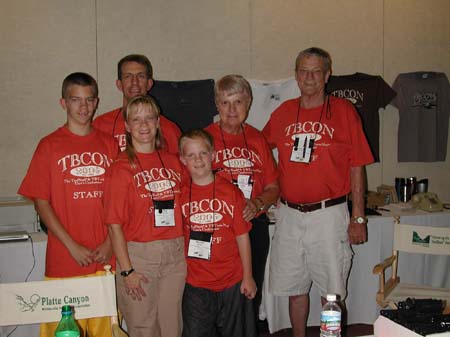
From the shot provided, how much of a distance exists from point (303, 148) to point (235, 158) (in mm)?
410

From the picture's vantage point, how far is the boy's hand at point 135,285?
2.17m

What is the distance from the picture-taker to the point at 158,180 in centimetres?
226

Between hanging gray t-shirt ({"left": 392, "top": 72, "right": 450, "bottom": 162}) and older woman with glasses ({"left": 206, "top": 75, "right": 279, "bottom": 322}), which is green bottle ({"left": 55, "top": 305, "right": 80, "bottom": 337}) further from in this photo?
hanging gray t-shirt ({"left": 392, "top": 72, "right": 450, "bottom": 162})

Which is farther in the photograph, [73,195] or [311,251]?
[311,251]

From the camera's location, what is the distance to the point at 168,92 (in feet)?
13.4

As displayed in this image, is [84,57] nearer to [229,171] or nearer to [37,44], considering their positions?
[37,44]

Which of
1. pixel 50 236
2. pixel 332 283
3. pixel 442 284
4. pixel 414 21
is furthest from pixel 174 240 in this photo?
pixel 414 21

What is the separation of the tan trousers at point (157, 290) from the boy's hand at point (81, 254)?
15cm

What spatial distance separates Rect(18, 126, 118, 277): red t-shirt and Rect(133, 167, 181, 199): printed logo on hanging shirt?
8.6 inches

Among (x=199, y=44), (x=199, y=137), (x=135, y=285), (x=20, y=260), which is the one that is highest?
(x=199, y=44)

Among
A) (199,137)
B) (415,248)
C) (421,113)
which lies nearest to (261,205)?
(199,137)

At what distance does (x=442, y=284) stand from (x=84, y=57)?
10.9 feet

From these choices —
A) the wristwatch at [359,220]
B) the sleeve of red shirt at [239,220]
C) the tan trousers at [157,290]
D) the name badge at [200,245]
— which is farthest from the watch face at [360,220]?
the tan trousers at [157,290]

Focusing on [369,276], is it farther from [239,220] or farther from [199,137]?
[199,137]
